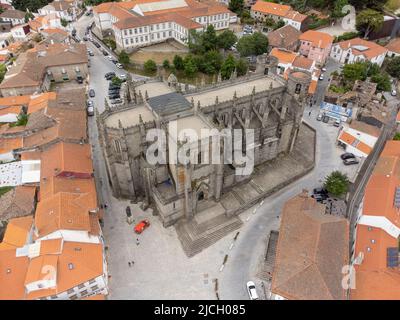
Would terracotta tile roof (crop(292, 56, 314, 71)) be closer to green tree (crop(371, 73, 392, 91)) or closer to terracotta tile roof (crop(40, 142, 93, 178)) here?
green tree (crop(371, 73, 392, 91))

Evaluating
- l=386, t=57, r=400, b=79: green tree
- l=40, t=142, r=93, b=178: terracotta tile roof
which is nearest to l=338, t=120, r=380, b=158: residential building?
l=386, t=57, r=400, b=79: green tree

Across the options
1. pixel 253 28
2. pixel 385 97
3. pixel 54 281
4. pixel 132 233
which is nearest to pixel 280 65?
pixel 385 97

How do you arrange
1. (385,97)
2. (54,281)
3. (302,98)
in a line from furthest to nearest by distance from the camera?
(385,97) < (302,98) < (54,281)

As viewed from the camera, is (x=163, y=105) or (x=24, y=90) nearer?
(x=163, y=105)

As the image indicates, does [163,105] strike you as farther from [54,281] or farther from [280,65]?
[280,65]

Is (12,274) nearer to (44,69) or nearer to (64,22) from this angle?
(44,69)

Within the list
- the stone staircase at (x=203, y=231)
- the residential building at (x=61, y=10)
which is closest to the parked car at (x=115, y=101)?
the stone staircase at (x=203, y=231)

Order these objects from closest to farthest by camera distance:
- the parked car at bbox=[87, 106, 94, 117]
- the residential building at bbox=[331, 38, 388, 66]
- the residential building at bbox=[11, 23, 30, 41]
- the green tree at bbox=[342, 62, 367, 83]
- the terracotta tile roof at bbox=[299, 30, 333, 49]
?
the parked car at bbox=[87, 106, 94, 117] < the green tree at bbox=[342, 62, 367, 83] < the residential building at bbox=[331, 38, 388, 66] < the terracotta tile roof at bbox=[299, 30, 333, 49] < the residential building at bbox=[11, 23, 30, 41]
